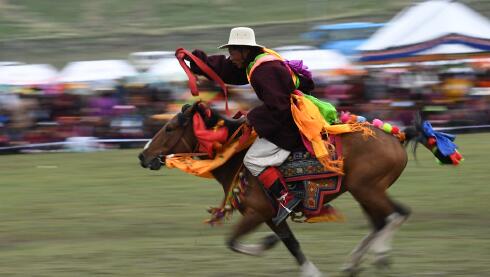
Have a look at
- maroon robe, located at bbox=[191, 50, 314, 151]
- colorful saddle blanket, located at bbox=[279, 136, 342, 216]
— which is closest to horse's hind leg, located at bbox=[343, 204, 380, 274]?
colorful saddle blanket, located at bbox=[279, 136, 342, 216]

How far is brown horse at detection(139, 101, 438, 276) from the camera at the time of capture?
7328 mm

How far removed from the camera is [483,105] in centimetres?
2034

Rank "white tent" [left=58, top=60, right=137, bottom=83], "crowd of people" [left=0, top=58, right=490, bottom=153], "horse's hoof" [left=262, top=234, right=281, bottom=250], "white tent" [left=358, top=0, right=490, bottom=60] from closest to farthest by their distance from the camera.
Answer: "horse's hoof" [left=262, top=234, right=281, bottom=250], "crowd of people" [left=0, top=58, right=490, bottom=153], "white tent" [left=58, top=60, right=137, bottom=83], "white tent" [left=358, top=0, right=490, bottom=60]

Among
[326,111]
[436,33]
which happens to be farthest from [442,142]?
[436,33]

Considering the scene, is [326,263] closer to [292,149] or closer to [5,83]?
[292,149]

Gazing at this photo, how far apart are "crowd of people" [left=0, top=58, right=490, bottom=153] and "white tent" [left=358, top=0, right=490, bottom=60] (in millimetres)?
2937

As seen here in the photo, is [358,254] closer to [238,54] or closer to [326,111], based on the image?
[326,111]

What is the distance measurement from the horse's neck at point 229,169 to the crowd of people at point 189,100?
11042mm

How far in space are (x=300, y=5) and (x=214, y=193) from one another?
35.9 m

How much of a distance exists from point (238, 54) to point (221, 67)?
1.33 ft

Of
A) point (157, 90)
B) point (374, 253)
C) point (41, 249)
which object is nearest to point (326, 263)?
point (374, 253)

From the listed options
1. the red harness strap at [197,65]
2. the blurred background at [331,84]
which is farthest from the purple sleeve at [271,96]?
the blurred background at [331,84]

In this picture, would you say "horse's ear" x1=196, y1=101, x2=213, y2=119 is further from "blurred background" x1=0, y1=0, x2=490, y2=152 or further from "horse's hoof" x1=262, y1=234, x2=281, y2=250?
"blurred background" x1=0, y1=0, x2=490, y2=152

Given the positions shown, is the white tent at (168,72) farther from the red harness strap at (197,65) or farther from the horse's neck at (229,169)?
the horse's neck at (229,169)
